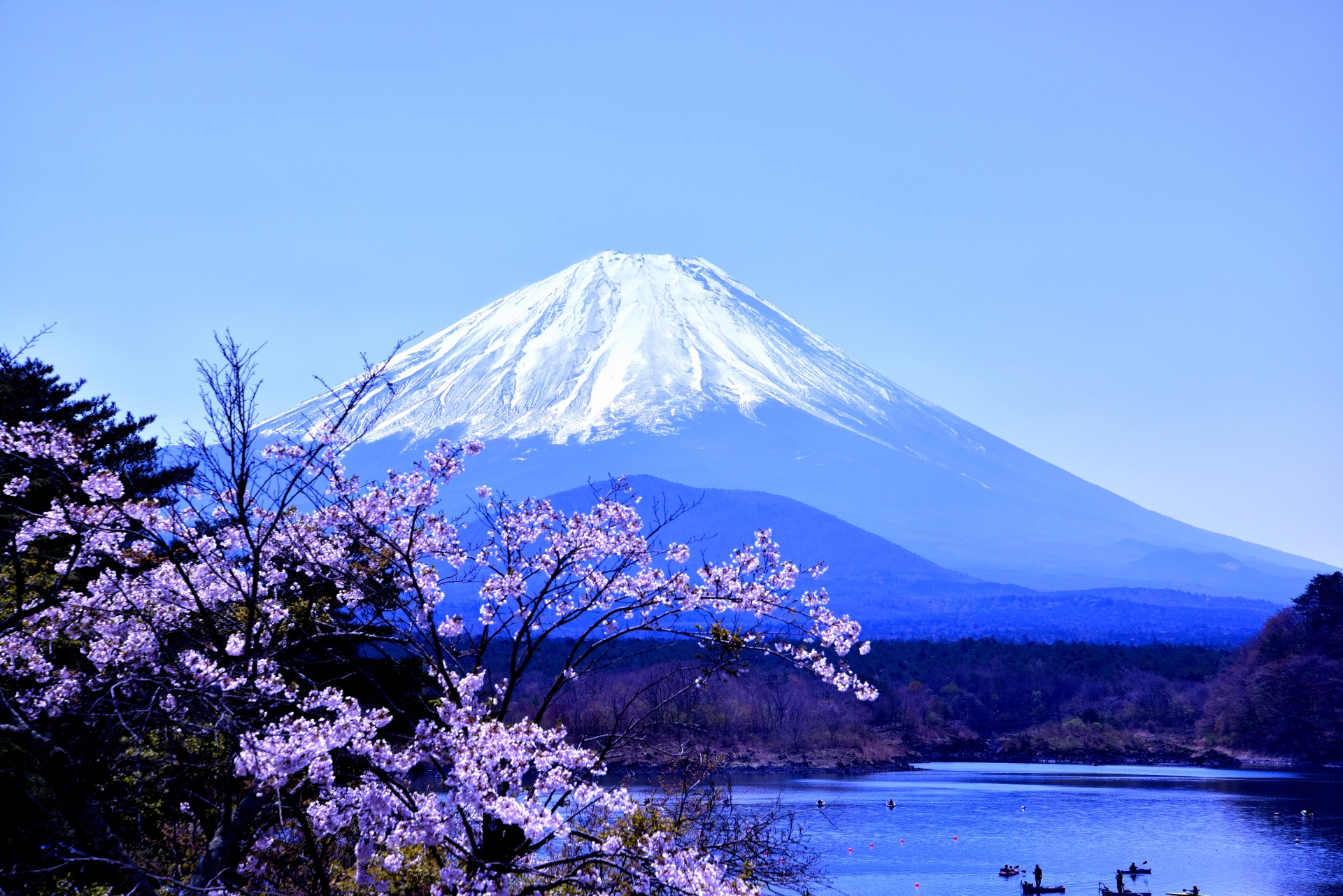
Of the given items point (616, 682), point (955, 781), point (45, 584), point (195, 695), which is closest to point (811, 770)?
point (955, 781)

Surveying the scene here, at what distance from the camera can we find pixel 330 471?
7.70 meters

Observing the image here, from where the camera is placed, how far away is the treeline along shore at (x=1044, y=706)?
52.8 meters

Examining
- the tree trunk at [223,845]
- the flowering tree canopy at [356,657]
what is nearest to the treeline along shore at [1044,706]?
the flowering tree canopy at [356,657]

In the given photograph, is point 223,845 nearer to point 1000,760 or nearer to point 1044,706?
point 1000,760

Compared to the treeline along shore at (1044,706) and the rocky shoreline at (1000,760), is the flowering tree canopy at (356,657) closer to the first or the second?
the treeline along shore at (1044,706)

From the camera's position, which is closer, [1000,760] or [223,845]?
[223,845]

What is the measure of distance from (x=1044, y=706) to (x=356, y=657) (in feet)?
213

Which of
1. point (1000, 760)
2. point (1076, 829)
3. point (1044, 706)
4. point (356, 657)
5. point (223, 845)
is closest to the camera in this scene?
point (223, 845)

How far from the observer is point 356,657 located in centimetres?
781

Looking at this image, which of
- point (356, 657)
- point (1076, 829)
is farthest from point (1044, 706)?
point (356, 657)

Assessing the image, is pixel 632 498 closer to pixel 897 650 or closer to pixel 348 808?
pixel 348 808

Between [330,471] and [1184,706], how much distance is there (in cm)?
6346

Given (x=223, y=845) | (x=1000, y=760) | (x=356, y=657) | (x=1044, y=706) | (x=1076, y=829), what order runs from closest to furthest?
(x=223, y=845), (x=356, y=657), (x=1076, y=829), (x=1000, y=760), (x=1044, y=706)

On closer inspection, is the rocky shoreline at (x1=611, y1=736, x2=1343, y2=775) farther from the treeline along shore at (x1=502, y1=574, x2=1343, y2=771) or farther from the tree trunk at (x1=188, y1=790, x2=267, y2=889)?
the tree trunk at (x1=188, y1=790, x2=267, y2=889)
